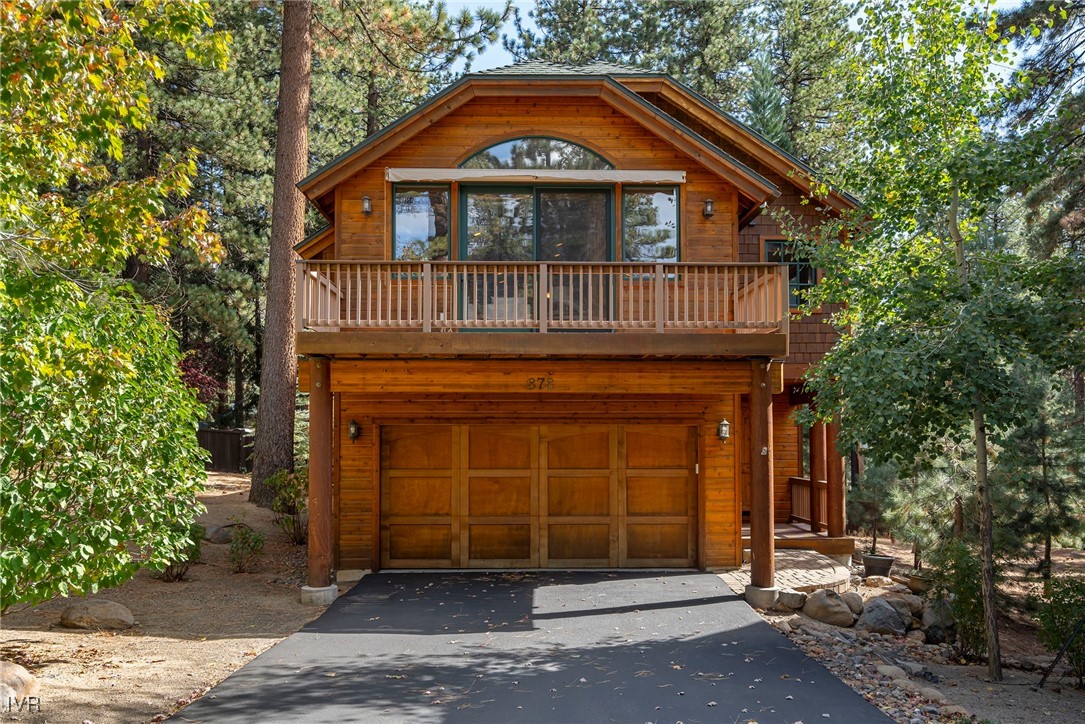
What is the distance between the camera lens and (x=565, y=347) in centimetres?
1042

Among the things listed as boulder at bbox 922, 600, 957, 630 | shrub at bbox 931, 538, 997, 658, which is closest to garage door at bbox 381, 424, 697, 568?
boulder at bbox 922, 600, 957, 630

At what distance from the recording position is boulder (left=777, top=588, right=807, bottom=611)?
33.7ft

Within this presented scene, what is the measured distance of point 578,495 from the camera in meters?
12.8

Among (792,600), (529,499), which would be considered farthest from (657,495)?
(792,600)

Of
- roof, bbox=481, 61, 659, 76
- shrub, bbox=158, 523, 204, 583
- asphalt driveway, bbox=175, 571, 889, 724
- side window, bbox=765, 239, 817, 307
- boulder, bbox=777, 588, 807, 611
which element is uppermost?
roof, bbox=481, 61, 659, 76

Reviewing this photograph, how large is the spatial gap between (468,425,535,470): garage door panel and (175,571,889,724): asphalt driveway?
7.06ft

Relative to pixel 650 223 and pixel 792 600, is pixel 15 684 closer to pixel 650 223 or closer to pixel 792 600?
pixel 792 600

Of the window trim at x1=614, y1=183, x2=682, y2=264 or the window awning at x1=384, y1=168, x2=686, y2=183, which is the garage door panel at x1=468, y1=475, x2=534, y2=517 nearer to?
the window trim at x1=614, y1=183, x2=682, y2=264

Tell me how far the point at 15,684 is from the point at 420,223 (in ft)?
26.5

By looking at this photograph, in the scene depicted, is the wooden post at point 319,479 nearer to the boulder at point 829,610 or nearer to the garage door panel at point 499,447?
the garage door panel at point 499,447

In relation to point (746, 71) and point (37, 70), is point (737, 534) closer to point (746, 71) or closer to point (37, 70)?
point (37, 70)

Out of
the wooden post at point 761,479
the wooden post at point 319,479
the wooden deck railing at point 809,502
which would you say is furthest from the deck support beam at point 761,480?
the wooden post at point 319,479

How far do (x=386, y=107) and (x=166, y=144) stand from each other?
7.44 meters

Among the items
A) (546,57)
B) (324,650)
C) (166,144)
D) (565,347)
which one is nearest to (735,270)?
(565,347)
